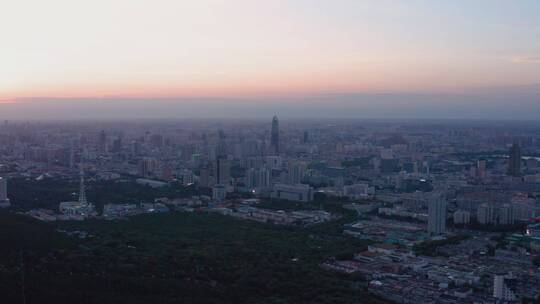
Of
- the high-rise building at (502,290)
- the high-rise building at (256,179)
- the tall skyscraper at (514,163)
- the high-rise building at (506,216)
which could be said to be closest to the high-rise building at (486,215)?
the high-rise building at (506,216)

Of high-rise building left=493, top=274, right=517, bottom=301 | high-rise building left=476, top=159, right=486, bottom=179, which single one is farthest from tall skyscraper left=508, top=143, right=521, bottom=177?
high-rise building left=493, top=274, right=517, bottom=301

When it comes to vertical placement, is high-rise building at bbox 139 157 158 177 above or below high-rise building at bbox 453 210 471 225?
above

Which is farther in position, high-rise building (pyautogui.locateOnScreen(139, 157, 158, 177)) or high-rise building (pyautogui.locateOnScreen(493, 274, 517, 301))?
high-rise building (pyautogui.locateOnScreen(139, 157, 158, 177))

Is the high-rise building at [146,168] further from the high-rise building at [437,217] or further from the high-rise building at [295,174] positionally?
the high-rise building at [437,217]

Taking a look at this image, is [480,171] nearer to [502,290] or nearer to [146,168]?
[146,168]

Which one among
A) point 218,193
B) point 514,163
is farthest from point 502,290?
point 514,163

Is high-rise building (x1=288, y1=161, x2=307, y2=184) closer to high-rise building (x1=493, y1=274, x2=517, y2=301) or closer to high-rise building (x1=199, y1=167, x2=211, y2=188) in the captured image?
high-rise building (x1=199, y1=167, x2=211, y2=188)

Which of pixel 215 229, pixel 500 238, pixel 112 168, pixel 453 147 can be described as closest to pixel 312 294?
pixel 215 229

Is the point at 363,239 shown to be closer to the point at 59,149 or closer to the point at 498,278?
the point at 498,278

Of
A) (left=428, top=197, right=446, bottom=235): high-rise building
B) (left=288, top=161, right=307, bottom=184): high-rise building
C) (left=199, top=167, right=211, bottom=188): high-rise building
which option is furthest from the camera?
(left=288, top=161, right=307, bottom=184): high-rise building
